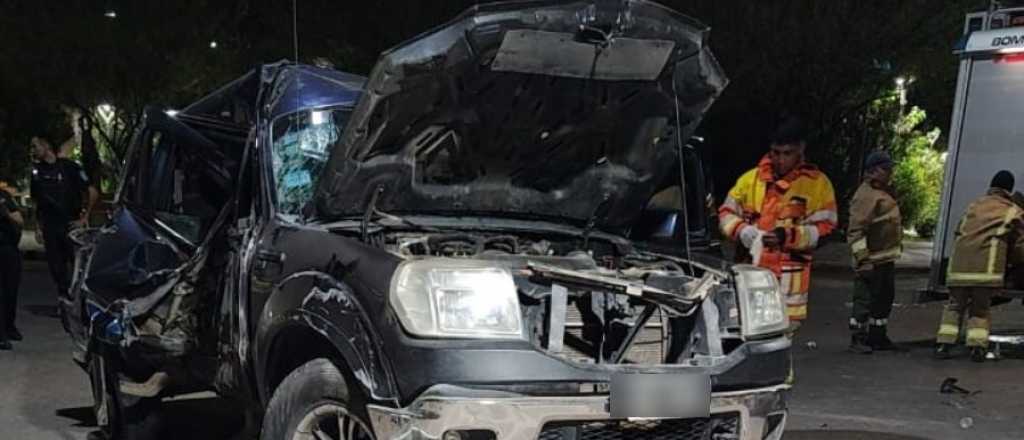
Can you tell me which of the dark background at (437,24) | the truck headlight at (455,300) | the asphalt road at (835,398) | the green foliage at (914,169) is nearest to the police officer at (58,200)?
the asphalt road at (835,398)

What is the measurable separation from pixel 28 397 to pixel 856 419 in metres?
5.19

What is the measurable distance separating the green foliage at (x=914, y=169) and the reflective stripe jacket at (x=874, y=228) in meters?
16.0

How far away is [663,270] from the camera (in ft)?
15.5

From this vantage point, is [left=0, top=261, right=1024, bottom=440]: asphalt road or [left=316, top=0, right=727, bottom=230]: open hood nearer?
[left=316, top=0, right=727, bottom=230]: open hood

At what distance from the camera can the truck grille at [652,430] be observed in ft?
12.6

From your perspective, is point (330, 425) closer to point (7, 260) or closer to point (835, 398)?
point (835, 398)

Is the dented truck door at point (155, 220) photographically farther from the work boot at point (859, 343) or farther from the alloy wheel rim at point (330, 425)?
the work boot at point (859, 343)

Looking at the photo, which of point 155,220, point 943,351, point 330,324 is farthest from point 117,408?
point 943,351

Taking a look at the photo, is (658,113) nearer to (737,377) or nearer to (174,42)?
(737,377)

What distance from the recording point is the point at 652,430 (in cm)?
408

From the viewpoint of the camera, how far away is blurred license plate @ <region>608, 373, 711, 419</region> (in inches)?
150

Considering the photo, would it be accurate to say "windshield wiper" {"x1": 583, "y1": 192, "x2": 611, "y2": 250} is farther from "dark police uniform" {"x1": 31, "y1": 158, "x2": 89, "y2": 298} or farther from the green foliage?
the green foliage

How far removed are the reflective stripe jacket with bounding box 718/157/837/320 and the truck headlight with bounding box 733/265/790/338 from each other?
1943 millimetres

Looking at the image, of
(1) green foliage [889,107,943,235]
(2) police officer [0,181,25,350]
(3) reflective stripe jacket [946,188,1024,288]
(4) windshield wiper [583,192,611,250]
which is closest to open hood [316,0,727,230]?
(4) windshield wiper [583,192,611,250]
